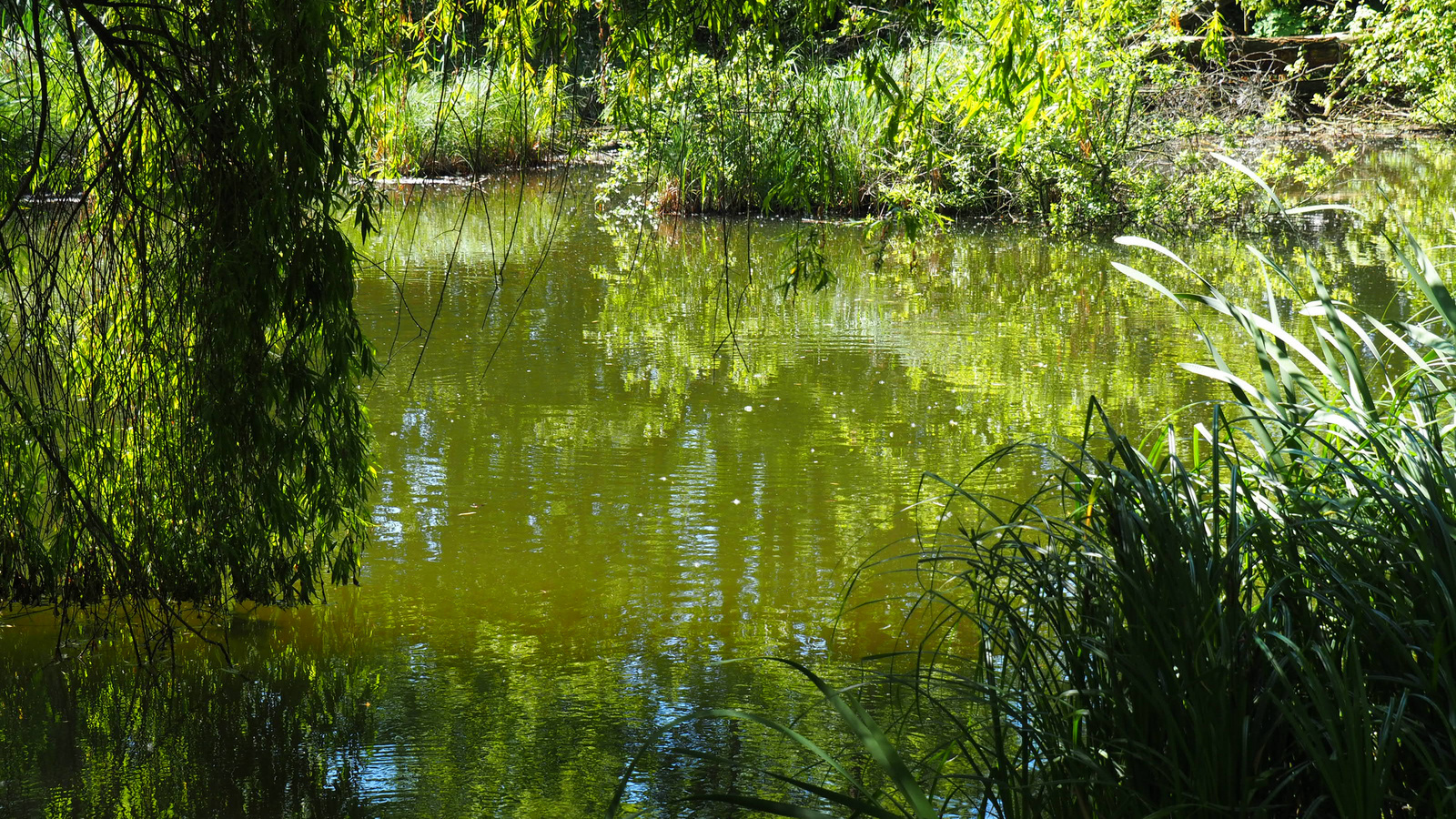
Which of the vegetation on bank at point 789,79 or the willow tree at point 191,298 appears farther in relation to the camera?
the vegetation on bank at point 789,79

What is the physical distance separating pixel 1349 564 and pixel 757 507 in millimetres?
3186

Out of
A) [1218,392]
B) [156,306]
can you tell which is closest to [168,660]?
[156,306]

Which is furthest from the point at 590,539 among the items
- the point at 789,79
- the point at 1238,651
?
the point at 1238,651

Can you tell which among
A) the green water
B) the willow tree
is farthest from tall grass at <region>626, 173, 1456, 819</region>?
the willow tree

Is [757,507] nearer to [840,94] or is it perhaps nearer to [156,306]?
[156,306]

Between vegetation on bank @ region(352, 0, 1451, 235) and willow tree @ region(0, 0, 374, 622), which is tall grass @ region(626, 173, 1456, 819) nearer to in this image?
vegetation on bank @ region(352, 0, 1451, 235)

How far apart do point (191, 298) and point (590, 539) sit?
6.83 feet

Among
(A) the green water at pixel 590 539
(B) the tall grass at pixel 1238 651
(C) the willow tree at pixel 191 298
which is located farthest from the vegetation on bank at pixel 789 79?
(B) the tall grass at pixel 1238 651

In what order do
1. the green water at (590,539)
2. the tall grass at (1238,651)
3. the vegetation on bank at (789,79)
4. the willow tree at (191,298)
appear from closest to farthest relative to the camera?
the tall grass at (1238,651)
the willow tree at (191,298)
the green water at (590,539)
the vegetation on bank at (789,79)

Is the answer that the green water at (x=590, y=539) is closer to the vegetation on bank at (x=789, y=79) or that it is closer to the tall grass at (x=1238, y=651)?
the vegetation on bank at (x=789, y=79)

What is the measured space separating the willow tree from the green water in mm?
281

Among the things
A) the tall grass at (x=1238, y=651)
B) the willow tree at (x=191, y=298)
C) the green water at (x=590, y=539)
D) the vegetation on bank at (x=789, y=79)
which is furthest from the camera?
the vegetation on bank at (x=789, y=79)

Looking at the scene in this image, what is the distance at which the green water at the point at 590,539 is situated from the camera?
309 cm

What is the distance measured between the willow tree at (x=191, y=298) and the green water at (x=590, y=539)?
0.92 feet
